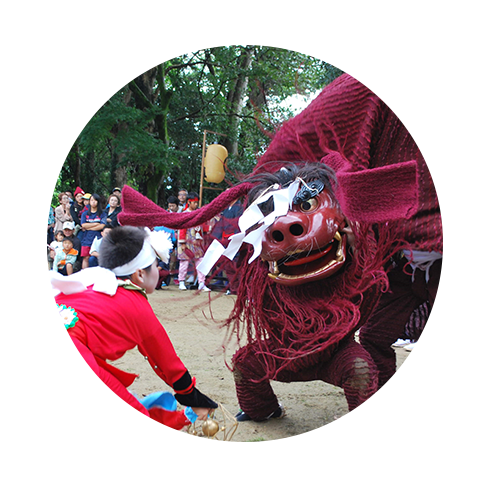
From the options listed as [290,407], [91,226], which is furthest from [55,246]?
[290,407]

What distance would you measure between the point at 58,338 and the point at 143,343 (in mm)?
339

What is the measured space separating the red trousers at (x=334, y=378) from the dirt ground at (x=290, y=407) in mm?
133

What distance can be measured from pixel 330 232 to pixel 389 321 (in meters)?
0.94

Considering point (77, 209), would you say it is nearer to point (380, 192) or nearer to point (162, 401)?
point (162, 401)

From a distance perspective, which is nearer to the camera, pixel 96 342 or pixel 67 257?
pixel 96 342

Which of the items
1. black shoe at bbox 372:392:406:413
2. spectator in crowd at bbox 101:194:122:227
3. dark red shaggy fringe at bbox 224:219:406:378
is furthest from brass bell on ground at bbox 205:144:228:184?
spectator in crowd at bbox 101:194:122:227

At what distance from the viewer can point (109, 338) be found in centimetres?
183

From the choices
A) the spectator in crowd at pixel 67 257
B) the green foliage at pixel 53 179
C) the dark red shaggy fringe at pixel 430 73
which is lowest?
the spectator in crowd at pixel 67 257

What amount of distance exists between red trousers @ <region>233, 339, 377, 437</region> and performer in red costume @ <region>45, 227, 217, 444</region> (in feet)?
1.49

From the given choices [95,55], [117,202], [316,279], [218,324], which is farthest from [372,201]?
[95,55]

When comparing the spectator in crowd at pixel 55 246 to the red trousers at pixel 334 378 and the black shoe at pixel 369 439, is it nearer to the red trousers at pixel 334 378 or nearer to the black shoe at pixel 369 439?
the red trousers at pixel 334 378

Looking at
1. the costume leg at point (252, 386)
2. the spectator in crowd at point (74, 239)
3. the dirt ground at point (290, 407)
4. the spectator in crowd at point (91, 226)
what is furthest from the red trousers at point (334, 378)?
the spectator in crowd at point (74, 239)

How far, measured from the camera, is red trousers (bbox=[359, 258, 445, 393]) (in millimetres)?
2637

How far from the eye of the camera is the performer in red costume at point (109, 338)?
171cm
